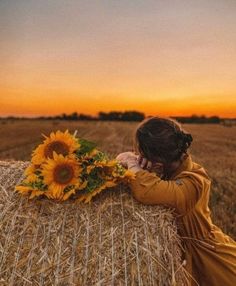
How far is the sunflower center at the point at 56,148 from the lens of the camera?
11.3 ft

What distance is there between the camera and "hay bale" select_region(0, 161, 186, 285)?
10.1 ft

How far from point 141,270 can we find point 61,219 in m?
0.59

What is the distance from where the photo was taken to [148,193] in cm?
331

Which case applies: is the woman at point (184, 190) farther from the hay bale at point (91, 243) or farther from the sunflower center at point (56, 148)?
the sunflower center at point (56, 148)

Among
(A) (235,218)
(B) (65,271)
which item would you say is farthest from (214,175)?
(B) (65,271)

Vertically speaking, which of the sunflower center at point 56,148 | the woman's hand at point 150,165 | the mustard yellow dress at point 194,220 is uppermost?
the sunflower center at point 56,148

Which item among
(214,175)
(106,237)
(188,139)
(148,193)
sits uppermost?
(188,139)

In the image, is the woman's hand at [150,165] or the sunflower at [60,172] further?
the woman's hand at [150,165]

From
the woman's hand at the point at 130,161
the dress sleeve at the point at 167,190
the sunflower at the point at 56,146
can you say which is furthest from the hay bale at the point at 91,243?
the sunflower at the point at 56,146

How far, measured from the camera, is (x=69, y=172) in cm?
335

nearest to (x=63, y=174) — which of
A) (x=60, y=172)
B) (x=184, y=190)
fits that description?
(x=60, y=172)

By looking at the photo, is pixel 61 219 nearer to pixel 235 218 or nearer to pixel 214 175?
pixel 235 218

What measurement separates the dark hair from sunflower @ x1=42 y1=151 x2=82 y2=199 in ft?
1.58

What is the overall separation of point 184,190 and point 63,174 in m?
0.79
